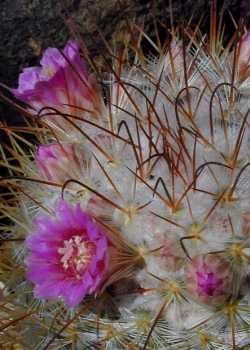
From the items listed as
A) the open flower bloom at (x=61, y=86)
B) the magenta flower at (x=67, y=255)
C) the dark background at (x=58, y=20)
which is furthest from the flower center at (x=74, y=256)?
the dark background at (x=58, y=20)

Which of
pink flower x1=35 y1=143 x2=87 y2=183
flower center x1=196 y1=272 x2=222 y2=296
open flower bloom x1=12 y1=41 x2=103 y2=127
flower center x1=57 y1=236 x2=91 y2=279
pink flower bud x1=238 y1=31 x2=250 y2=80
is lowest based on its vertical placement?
flower center x1=196 y1=272 x2=222 y2=296

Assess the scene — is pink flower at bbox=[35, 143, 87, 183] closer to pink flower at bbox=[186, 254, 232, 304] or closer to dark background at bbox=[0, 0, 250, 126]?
pink flower at bbox=[186, 254, 232, 304]

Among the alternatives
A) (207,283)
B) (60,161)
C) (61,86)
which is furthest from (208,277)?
(61,86)

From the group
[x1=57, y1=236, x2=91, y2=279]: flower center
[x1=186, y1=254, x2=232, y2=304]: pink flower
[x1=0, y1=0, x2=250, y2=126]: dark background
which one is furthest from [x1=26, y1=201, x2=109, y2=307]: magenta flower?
[x1=0, y1=0, x2=250, y2=126]: dark background

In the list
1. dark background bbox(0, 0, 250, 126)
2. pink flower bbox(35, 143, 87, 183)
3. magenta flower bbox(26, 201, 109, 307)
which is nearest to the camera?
magenta flower bbox(26, 201, 109, 307)

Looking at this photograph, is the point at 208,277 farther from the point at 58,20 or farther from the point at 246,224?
the point at 58,20

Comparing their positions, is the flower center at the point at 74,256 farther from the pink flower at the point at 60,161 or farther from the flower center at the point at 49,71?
the flower center at the point at 49,71

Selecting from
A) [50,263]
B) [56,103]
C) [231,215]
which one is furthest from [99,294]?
[56,103]

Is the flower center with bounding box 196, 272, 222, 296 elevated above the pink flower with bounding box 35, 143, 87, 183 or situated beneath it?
situated beneath
